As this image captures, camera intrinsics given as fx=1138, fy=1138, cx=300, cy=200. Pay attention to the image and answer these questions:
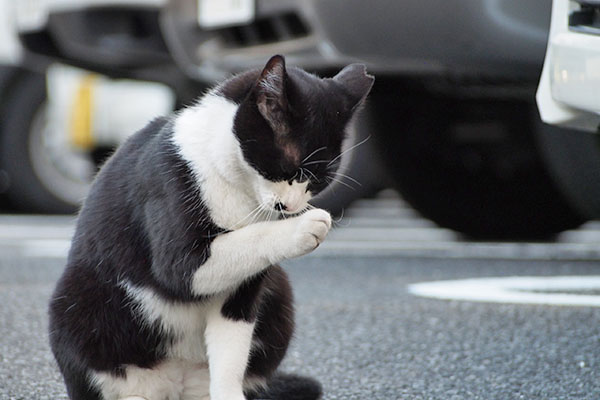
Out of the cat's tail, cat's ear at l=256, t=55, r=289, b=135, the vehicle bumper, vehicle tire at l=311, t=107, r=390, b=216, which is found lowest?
→ vehicle tire at l=311, t=107, r=390, b=216

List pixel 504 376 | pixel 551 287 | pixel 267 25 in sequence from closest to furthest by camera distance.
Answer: pixel 504 376, pixel 551 287, pixel 267 25

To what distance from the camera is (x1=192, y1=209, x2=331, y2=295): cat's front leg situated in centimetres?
203

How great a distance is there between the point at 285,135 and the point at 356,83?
9.3 inches

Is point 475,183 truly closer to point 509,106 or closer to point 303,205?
point 509,106

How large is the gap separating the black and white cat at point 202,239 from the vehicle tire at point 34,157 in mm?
3903

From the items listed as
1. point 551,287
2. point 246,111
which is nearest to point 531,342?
point 551,287

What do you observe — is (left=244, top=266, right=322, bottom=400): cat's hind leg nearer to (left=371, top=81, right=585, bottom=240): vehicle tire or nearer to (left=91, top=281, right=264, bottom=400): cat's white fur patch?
(left=91, top=281, right=264, bottom=400): cat's white fur patch

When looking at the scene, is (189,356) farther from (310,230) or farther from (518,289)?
(518,289)

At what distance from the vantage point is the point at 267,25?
421 centimetres

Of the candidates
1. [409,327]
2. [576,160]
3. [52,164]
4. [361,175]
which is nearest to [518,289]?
[576,160]

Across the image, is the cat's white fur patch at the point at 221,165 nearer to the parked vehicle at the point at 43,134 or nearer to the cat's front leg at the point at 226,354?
the cat's front leg at the point at 226,354

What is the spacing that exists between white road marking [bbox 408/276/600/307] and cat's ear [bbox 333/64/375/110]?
1.38 meters

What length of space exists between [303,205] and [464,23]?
1.40 m

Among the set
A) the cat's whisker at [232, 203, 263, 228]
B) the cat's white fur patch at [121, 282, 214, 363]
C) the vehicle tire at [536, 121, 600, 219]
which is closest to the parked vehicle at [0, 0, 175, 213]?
the vehicle tire at [536, 121, 600, 219]
